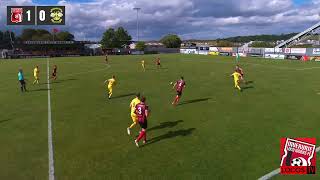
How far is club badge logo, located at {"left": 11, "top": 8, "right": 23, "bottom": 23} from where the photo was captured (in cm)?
6131

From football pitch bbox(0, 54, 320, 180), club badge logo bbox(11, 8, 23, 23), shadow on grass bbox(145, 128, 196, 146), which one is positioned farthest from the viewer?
club badge logo bbox(11, 8, 23, 23)

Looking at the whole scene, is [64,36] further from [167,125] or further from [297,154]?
[297,154]

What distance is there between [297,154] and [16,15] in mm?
63038

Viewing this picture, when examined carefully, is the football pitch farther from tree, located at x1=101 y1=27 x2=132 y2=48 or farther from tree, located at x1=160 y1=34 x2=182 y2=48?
tree, located at x1=160 y1=34 x2=182 y2=48

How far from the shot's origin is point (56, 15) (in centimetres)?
5931

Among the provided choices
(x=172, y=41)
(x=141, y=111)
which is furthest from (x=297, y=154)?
(x=172, y=41)

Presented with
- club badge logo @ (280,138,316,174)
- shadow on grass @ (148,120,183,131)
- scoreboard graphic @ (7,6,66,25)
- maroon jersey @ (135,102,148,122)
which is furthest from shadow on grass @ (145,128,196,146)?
scoreboard graphic @ (7,6,66,25)

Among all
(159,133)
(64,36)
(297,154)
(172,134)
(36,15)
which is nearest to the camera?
(297,154)

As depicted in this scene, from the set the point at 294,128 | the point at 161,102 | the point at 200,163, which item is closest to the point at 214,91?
the point at 161,102

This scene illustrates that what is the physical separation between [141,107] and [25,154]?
4.49 metres

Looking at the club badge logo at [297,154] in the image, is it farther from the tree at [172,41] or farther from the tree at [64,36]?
the tree at [172,41]

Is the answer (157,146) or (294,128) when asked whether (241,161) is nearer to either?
(157,146)

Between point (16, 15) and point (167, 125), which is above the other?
point (16, 15)

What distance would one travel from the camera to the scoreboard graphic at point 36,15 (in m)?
59.1
